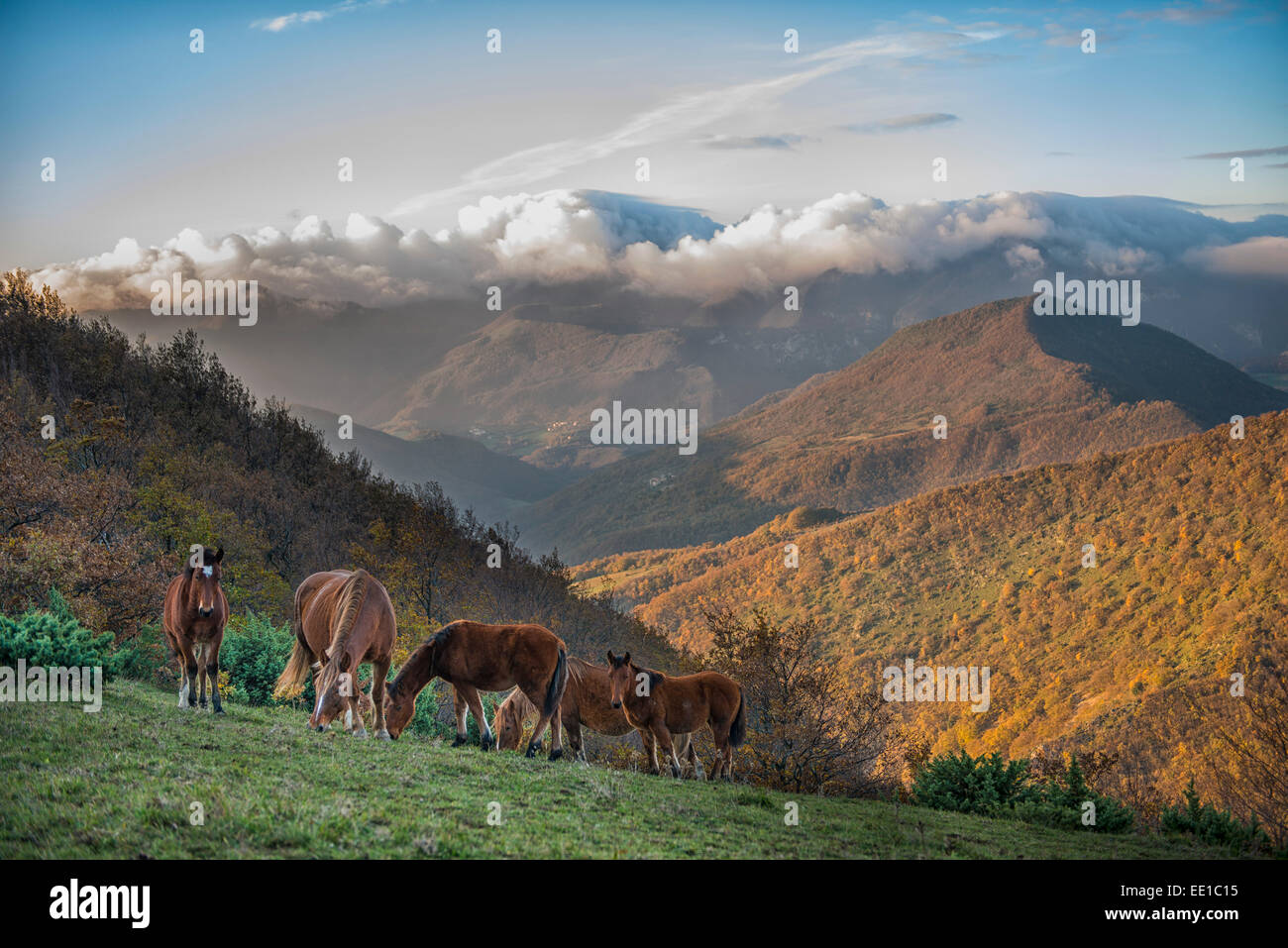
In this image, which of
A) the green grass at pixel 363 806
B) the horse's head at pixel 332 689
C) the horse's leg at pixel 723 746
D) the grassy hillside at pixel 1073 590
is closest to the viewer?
the green grass at pixel 363 806

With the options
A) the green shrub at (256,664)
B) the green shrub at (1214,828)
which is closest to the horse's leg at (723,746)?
the green shrub at (1214,828)

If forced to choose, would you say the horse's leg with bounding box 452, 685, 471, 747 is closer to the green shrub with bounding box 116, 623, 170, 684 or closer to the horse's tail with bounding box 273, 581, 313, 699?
the horse's tail with bounding box 273, 581, 313, 699

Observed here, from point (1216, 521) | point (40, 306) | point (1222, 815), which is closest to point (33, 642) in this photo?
point (1222, 815)

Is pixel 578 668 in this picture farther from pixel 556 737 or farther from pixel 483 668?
pixel 483 668

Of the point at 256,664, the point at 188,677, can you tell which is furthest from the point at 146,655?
the point at 188,677

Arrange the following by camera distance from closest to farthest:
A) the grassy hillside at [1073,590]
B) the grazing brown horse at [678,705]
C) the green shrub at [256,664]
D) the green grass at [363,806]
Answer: the green grass at [363,806]
the grazing brown horse at [678,705]
the green shrub at [256,664]
the grassy hillside at [1073,590]

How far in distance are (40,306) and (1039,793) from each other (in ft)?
296

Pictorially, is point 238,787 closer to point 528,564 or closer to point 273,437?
point 528,564

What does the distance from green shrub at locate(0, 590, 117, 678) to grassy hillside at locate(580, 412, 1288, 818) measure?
6268 centimetres

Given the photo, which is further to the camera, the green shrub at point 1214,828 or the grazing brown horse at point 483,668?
the grazing brown horse at point 483,668

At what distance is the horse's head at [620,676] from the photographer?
15094 millimetres

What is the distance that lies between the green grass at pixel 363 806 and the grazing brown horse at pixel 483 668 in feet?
2.84

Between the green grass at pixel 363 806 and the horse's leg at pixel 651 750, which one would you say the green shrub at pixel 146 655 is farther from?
the horse's leg at pixel 651 750
